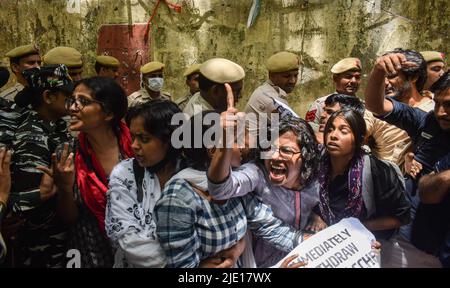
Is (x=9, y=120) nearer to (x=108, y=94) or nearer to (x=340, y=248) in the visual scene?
(x=108, y=94)

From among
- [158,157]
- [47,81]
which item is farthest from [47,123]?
[158,157]

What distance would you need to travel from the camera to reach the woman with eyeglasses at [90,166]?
2.26m

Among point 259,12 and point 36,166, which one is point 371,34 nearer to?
point 259,12

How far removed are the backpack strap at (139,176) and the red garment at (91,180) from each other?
0.26 meters

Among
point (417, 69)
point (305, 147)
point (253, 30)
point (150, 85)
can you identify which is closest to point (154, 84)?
point (150, 85)

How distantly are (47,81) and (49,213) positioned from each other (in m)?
0.86

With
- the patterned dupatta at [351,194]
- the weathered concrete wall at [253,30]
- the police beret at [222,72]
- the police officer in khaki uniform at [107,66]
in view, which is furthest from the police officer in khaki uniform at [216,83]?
the weathered concrete wall at [253,30]

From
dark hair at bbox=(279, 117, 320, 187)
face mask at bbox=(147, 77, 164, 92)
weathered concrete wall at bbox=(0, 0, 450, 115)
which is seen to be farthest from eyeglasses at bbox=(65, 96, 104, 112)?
weathered concrete wall at bbox=(0, 0, 450, 115)

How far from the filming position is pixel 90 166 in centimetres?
233

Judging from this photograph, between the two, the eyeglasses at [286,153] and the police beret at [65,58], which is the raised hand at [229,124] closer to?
the eyeglasses at [286,153]

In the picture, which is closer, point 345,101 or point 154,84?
point 345,101

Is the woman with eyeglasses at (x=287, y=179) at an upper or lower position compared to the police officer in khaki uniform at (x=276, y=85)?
lower

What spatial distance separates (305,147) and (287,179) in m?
0.21

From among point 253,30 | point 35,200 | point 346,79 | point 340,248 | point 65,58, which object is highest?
point 253,30
